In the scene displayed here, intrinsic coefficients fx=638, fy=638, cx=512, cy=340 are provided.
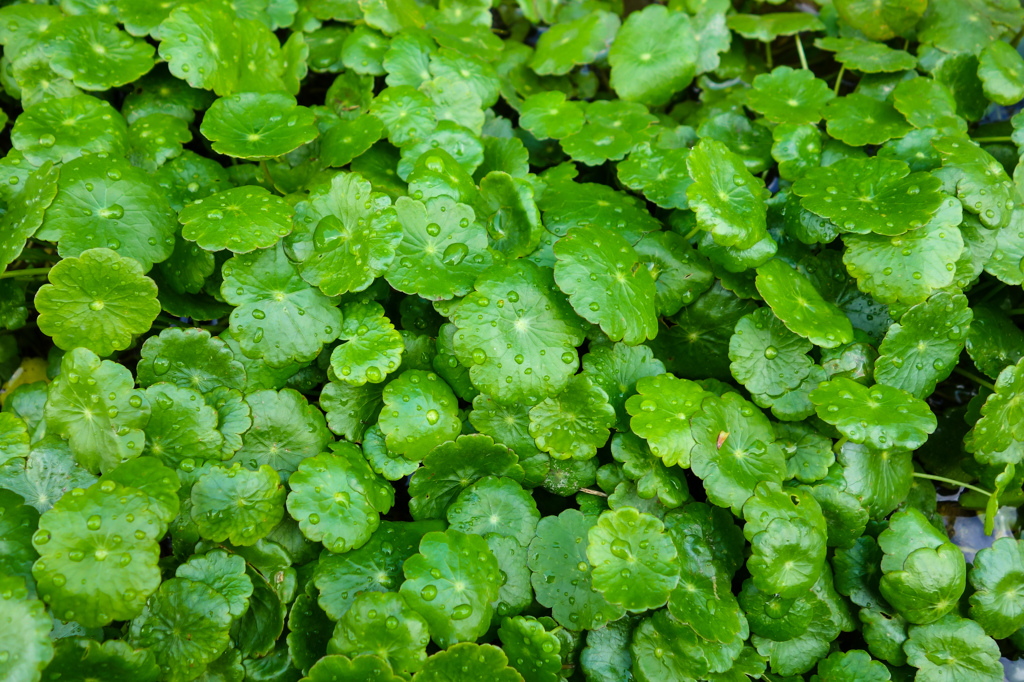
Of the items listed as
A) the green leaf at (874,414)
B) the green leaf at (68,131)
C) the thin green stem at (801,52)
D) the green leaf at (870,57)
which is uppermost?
the green leaf at (870,57)

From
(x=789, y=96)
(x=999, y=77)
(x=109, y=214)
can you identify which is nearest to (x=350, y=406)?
(x=109, y=214)

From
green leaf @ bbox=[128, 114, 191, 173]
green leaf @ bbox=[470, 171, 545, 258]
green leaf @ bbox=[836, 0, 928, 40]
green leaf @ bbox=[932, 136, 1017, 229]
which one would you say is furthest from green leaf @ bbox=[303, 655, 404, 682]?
green leaf @ bbox=[836, 0, 928, 40]

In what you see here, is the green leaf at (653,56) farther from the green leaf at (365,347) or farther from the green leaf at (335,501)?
Result: the green leaf at (335,501)

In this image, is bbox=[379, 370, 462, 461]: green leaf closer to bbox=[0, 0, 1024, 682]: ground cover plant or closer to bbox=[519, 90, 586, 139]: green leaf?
bbox=[0, 0, 1024, 682]: ground cover plant

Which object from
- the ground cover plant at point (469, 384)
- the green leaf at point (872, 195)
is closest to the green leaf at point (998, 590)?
the ground cover plant at point (469, 384)

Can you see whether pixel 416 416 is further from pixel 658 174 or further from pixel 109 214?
pixel 658 174

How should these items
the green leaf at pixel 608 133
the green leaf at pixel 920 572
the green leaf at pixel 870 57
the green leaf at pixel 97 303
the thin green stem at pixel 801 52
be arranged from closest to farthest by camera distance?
1. the green leaf at pixel 97 303
2. the green leaf at pixel 920 572
3. the green leaf at pixel 608 133
4. the green leaf at pixel 870 57
5. the thin green stem at pixel 801 52

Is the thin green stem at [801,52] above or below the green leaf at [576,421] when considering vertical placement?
above
